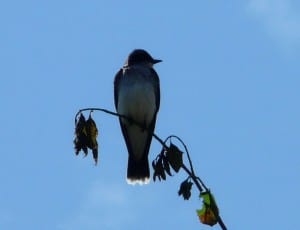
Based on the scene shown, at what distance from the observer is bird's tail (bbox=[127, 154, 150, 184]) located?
8.38 meters

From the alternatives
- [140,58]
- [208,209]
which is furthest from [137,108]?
[208,209]

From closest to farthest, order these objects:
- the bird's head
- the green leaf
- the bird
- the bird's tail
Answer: the green leaf → the bird's tail → the bird → the bird's head

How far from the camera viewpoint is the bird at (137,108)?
8.81m

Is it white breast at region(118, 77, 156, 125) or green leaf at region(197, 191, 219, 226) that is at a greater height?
white breast at region(118, 77, 156, 125)

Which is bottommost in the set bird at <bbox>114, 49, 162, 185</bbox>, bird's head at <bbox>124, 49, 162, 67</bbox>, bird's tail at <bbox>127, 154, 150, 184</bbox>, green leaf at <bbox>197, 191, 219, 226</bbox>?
green leaf at <bbox>197, 191, 219, 226</bbox>

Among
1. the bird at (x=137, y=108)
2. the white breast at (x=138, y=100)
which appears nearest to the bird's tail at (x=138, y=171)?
the bird at (x=137, y=108)

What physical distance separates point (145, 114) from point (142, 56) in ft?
3.92

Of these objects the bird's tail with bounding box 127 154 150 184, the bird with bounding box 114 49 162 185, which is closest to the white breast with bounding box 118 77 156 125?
the bird with bounding box 114 49 162 185

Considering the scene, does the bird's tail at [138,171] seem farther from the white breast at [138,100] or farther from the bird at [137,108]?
the white breast at [138,100]

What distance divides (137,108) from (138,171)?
2.23ft

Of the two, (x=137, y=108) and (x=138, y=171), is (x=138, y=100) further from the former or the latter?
(x=138, y=171)

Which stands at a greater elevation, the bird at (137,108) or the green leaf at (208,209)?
the bird at (137,108)

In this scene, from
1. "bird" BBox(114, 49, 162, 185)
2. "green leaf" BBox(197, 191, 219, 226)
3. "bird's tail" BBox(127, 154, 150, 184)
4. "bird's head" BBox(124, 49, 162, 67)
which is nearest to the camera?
"green leaf" BBox(197, 191, 219, 226)

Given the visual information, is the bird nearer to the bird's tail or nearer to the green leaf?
the bird's tail
